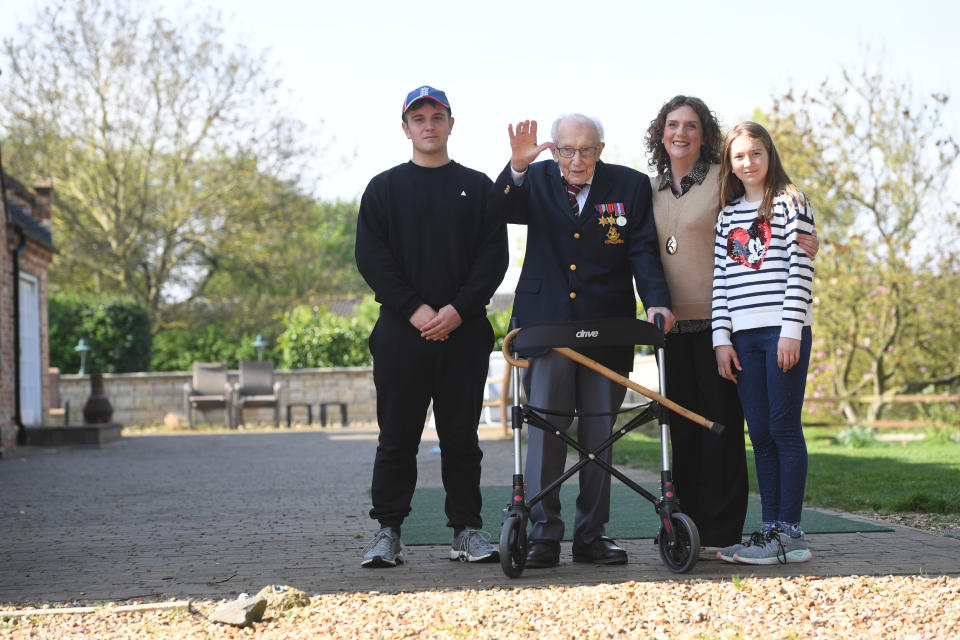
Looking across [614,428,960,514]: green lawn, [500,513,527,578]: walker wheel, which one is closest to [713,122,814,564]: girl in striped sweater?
[500,513,527,578]: walker wheel

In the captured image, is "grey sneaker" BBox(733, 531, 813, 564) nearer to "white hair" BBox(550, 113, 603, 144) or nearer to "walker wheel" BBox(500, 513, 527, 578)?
"walker wheel" BBox(500, 513, 527, 578)

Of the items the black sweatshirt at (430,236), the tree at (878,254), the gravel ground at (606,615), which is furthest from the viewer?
the tree at (878,254)

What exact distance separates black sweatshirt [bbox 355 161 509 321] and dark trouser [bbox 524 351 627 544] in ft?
1.35

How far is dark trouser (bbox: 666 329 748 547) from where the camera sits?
171 inches

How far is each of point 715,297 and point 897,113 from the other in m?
12.4

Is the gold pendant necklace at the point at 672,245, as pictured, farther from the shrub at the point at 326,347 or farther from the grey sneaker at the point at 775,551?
the shrub at the point at 326,347

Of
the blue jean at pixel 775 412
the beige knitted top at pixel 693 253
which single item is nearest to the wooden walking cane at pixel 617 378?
the blue jean at pixel 775 412

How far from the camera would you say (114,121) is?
84.9 feet

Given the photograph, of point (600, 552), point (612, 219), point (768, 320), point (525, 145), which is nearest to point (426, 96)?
point (525, 145)

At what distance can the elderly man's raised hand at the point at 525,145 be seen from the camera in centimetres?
425

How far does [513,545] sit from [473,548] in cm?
49

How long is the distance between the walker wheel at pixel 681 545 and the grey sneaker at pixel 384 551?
1093 mm

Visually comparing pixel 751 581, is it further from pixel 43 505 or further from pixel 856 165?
pixel 856 165

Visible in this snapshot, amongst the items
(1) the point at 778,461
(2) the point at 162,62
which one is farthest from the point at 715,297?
(2) the point at 162,62
